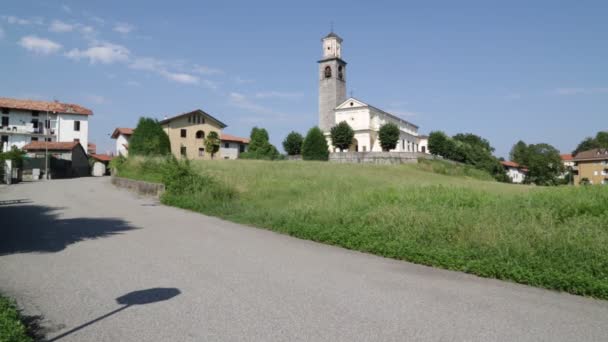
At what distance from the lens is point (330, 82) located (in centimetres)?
7344

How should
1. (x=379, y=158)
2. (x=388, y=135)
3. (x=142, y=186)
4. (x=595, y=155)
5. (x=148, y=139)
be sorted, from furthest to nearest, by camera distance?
(x=595, y=155), (x=388, y=135), (x=379, y=158), (x=148, y=139), (x=142, y=186)

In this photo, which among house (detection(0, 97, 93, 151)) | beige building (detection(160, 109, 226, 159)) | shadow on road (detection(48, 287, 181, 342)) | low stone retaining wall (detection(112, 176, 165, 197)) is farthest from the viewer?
house (detection(0, 97, 93, 151))

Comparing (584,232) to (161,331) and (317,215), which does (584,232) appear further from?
(161,331)

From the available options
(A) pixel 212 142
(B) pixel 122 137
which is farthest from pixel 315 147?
(B) pixel 122 137

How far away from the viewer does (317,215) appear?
36.6 feet

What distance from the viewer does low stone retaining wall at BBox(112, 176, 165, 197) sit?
18016 mm

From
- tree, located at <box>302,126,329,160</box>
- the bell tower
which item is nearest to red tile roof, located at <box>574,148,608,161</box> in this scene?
the bell tower

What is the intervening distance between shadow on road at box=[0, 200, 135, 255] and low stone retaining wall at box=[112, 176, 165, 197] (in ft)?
15.4

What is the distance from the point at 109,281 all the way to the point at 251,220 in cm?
616

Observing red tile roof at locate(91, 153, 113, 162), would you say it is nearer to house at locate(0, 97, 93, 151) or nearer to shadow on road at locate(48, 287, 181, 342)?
house at locate(0, 97, 93, 151)

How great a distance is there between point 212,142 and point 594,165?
249ft

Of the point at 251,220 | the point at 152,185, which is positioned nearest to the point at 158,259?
the point at 251,220

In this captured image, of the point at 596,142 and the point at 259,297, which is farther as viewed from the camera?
the point at 596,142

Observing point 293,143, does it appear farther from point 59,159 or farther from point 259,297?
point 259,297
